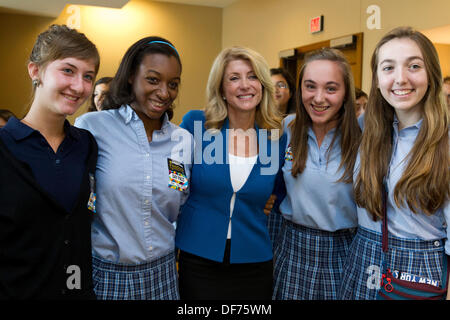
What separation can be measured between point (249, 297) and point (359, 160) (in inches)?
34.0

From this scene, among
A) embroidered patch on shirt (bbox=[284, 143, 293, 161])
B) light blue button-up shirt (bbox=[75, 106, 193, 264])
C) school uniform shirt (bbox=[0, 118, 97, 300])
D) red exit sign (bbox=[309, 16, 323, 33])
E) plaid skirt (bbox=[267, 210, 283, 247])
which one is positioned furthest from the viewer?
red exit sign (bbox=[309, 16, 323, 33])

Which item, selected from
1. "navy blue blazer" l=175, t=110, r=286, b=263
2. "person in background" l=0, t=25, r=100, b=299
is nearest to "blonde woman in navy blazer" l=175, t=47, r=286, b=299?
"navy blue blazer" l=175, t=110, r=286, b=263

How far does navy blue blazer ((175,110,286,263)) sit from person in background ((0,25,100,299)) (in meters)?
0.58

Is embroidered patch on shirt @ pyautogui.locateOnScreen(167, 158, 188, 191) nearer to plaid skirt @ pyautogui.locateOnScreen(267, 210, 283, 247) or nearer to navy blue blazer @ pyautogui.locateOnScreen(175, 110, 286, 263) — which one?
navy blue blazer @ pyautogui.locateOnScreen(175, 110, 286, 263)

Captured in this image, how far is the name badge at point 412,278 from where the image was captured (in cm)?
161

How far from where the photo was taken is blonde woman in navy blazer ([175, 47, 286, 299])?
2064mm

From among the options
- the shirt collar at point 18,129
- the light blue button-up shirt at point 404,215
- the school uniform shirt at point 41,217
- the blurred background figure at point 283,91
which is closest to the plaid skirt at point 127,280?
the school uniform shirt at point 41,217

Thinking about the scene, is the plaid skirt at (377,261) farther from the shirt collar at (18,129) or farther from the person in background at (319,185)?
the shirt collar at (18,129)

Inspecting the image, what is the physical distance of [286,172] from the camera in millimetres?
2166

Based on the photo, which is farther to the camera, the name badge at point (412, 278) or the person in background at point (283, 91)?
the person in background at point (283, 91)

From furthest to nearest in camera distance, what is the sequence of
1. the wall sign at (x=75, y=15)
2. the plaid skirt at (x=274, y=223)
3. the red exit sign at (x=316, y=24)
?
the wall sign at (x=75, y=15)
the red exit sign at (x=316, y=24)
the plaid skirt at (x=274, y=223)

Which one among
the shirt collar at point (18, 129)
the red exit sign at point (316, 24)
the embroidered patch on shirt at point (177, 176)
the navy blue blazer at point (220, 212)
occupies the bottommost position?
the navy blue blazer at point (220, 212)

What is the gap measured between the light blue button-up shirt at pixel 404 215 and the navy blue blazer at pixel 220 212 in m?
0.51

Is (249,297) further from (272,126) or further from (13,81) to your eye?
(13,81)
